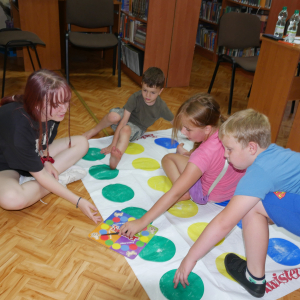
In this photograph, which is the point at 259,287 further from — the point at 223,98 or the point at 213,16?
the point at 213,16

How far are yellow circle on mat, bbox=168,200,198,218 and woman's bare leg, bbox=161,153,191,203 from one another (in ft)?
0.10

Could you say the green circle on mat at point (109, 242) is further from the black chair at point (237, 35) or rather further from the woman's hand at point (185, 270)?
the black chair at point (237, 35)

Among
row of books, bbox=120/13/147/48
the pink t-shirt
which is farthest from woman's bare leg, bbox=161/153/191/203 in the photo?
row of books, bbox=120/13/147/48

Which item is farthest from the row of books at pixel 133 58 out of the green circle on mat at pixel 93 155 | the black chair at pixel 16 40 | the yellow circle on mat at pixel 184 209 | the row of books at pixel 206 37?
the yellow circle on mat at pixel 184 209

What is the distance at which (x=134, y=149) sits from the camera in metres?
1.98

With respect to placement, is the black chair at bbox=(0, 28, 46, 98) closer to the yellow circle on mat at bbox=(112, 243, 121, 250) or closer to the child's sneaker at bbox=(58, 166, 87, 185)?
the child's sneaker at bbox=(58, 166, 87, 185)

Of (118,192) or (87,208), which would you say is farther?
(118,192)

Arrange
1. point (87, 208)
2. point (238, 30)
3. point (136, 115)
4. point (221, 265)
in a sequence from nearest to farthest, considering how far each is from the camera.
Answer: point (221, 265) → point (87, 208) → point (136, 115) → point (238, 30)

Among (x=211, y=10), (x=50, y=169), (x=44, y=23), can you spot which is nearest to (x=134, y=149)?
(x=50, y=169)

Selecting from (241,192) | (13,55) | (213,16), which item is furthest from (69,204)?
(213,16)

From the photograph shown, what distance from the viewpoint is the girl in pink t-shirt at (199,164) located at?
45.9 inches

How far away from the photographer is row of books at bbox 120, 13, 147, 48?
3016 millimetres

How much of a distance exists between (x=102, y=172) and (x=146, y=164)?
27 cm

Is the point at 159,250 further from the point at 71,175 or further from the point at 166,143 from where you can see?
the point at 166,143
